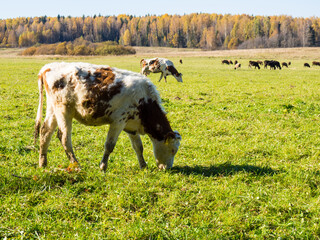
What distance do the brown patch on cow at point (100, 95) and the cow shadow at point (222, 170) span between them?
198 centimetres

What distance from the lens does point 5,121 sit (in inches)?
411

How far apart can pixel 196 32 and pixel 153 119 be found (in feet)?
560

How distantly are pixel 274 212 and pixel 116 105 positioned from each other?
3.31 m

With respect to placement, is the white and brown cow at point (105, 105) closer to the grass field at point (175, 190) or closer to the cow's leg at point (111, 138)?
the cow's leg at point (111, 138)

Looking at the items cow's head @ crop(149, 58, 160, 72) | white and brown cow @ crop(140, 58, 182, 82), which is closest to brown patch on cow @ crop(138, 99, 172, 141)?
white and brown cow @ crop(140, 58, 182, 82)

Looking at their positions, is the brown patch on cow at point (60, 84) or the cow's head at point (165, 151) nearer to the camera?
the brown patch on cow at point (60, 84)

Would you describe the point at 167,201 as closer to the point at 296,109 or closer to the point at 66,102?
the point at 66,102

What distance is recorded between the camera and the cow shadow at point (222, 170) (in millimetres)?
6059

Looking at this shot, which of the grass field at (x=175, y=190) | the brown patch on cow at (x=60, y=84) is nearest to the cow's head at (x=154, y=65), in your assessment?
the grass field at (x=175, y=190)

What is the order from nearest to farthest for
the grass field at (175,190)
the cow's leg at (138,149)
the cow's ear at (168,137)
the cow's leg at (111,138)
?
the grass field at (175,190) < the cow's leg at (111,138) < the cow's ear at (168,137) < the cow's leg at (138,149)

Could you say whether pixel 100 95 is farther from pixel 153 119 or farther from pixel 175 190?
pixel 175 190

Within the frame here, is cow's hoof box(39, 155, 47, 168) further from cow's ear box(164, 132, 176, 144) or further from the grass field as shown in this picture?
cow's ear box(164, 132, 176, 144)

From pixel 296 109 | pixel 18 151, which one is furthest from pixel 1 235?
pixel 296 109

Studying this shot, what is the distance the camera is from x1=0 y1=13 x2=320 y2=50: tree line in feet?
491
